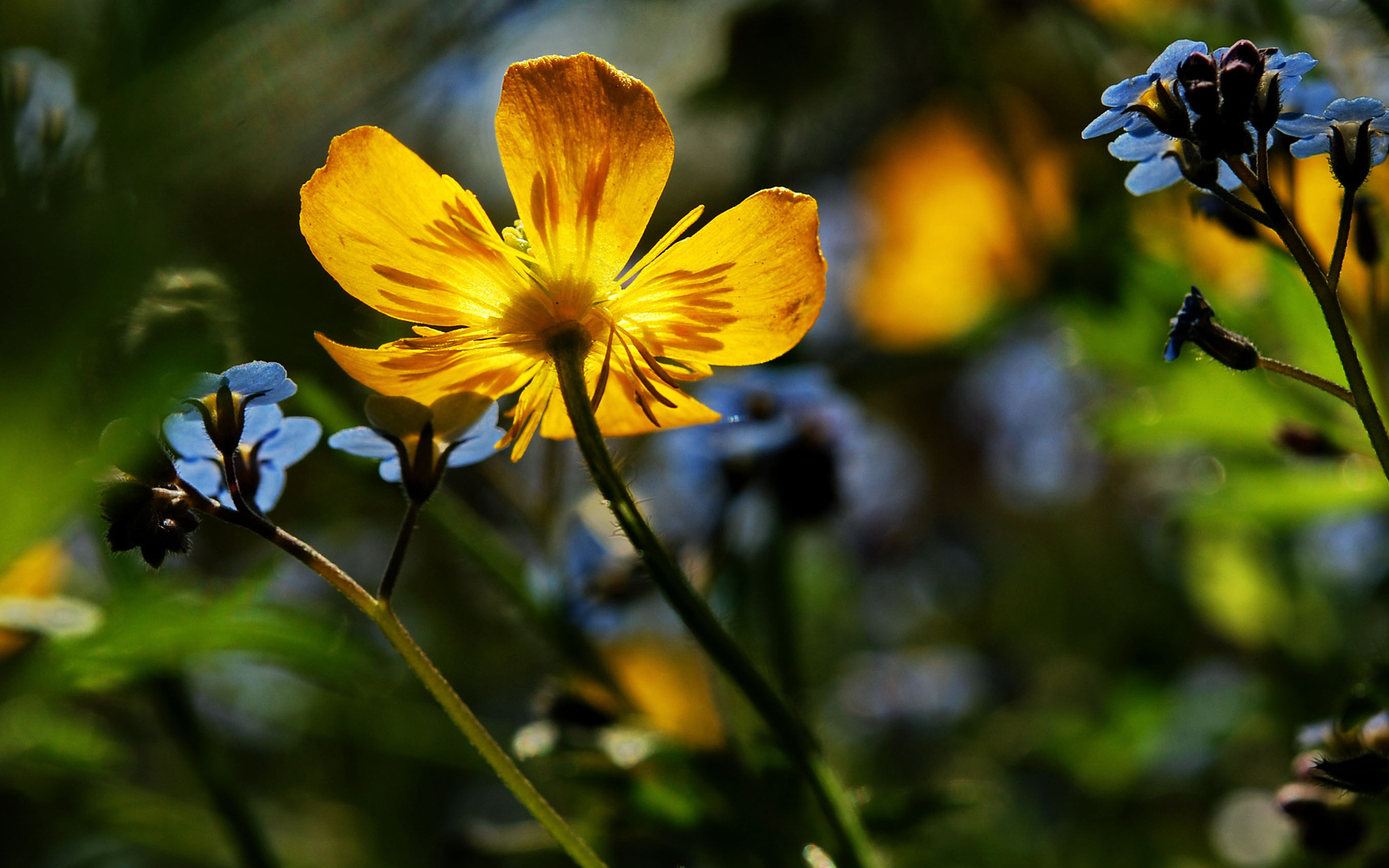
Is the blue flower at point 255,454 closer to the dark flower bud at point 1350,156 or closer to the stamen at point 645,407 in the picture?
the stamen at point 645,407

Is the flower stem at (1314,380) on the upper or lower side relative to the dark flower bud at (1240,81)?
lower

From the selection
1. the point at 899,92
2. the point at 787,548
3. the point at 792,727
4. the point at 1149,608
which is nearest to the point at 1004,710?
the point at 1149,608

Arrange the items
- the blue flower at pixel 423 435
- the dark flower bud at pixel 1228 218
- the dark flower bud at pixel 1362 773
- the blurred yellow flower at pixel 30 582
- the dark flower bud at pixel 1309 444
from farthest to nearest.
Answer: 1. the blurred yellow flower at pixel 30 582
2. the dark flower bud at pixel 1309 444
3. the dark flower bud at pixel 1228 218
4. the blue flower at pixel 423 435
5. the dark flower bud at pixel 1362 773

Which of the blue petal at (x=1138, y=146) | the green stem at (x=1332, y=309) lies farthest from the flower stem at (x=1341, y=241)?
the blue petal at (x=1138, y=146)

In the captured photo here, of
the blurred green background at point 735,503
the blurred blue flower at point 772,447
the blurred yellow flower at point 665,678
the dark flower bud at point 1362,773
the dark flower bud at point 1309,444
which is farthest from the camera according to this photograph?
the blurred yellow flower at point 665,678

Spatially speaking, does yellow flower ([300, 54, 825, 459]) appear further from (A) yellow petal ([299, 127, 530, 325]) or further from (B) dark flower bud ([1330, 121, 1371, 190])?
(B) dark flower bud ([1330, 121, 1371, 190])

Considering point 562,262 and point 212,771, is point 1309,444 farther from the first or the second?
point 212,771

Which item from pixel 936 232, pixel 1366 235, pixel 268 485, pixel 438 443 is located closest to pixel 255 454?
pixel 268 485
